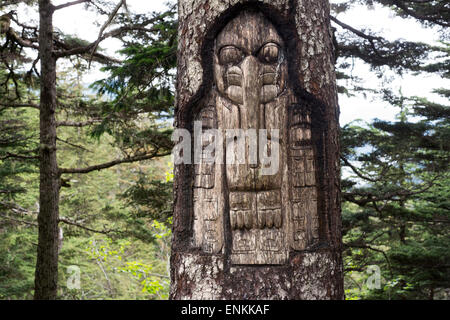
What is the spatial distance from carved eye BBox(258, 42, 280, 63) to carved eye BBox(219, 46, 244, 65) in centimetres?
18

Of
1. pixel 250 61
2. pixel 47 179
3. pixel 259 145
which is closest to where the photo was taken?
pixel 259 145

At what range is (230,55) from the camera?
3264mm

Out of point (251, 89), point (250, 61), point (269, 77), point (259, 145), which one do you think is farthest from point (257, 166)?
point (250, 61)

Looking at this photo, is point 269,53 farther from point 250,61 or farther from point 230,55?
point 230,55

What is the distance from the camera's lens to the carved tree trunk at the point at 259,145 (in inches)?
122

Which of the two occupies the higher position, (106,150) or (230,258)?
(106,150)

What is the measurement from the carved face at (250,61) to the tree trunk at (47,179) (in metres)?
5.81

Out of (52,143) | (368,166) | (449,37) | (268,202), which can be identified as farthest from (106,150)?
(268,202)

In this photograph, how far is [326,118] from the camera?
128 inches

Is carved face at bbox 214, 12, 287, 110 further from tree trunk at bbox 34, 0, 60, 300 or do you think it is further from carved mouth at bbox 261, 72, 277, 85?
tree trunk at bbox 34, 0, 60, 300

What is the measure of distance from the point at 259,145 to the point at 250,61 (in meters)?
0.75

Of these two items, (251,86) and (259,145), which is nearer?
(259,145)

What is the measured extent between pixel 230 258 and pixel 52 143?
6.25 m

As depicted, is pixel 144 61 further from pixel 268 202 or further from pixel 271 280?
pixel 271 280
